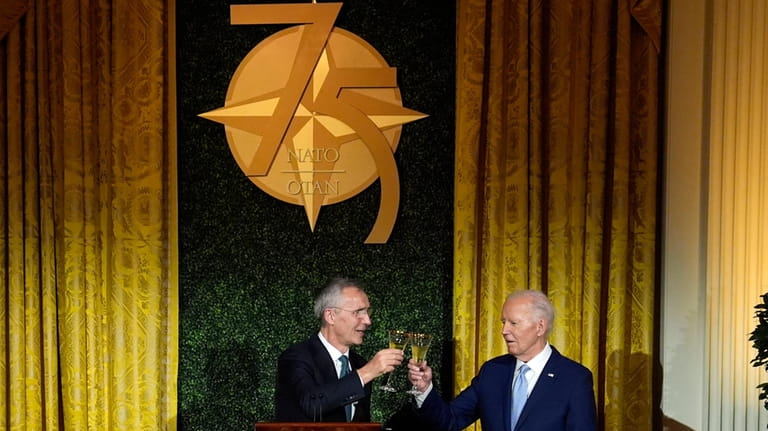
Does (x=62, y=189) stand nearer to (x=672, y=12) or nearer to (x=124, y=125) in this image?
(x=124, y=125)

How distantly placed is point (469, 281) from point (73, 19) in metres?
2.38

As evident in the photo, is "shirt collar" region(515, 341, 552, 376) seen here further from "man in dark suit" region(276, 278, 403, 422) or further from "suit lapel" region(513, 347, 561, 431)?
"man in dark suit" region(276, 278, 403, 422)

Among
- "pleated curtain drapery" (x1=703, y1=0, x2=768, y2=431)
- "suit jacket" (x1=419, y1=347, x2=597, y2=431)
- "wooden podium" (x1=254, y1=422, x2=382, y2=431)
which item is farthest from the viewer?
"pleated curtain drapery" (x1=703, y1=0, x2=768, y2=431)

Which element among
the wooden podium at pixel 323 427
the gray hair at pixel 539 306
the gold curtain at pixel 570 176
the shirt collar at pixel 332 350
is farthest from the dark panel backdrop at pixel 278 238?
the wooden podium at pixel 323 427

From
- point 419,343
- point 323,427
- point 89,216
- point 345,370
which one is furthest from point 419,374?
point 89,216

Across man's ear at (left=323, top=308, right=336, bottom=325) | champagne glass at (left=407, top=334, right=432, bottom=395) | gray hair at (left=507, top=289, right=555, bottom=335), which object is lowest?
champagne glass at (left=407, top=334, right=432, bottom=395)

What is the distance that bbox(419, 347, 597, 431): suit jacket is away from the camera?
2895 millimetres

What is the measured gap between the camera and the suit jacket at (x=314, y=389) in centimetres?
290

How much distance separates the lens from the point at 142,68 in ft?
13.4

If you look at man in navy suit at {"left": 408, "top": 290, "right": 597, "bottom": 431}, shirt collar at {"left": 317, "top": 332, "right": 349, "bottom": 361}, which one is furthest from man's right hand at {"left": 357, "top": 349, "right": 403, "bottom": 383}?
shirt collar at {"left": 317, "top": 332, "right": 349, "bottom": 361}

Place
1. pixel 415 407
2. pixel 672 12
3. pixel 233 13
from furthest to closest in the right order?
pixel 233 13
pixel 672 12
pixel 415 407

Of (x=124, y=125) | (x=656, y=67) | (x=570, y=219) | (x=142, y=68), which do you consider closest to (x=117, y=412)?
(x=124, y=125)

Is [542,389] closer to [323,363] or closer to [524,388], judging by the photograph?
[524,388]

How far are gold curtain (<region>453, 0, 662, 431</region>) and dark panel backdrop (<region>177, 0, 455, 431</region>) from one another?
0.62 feet
